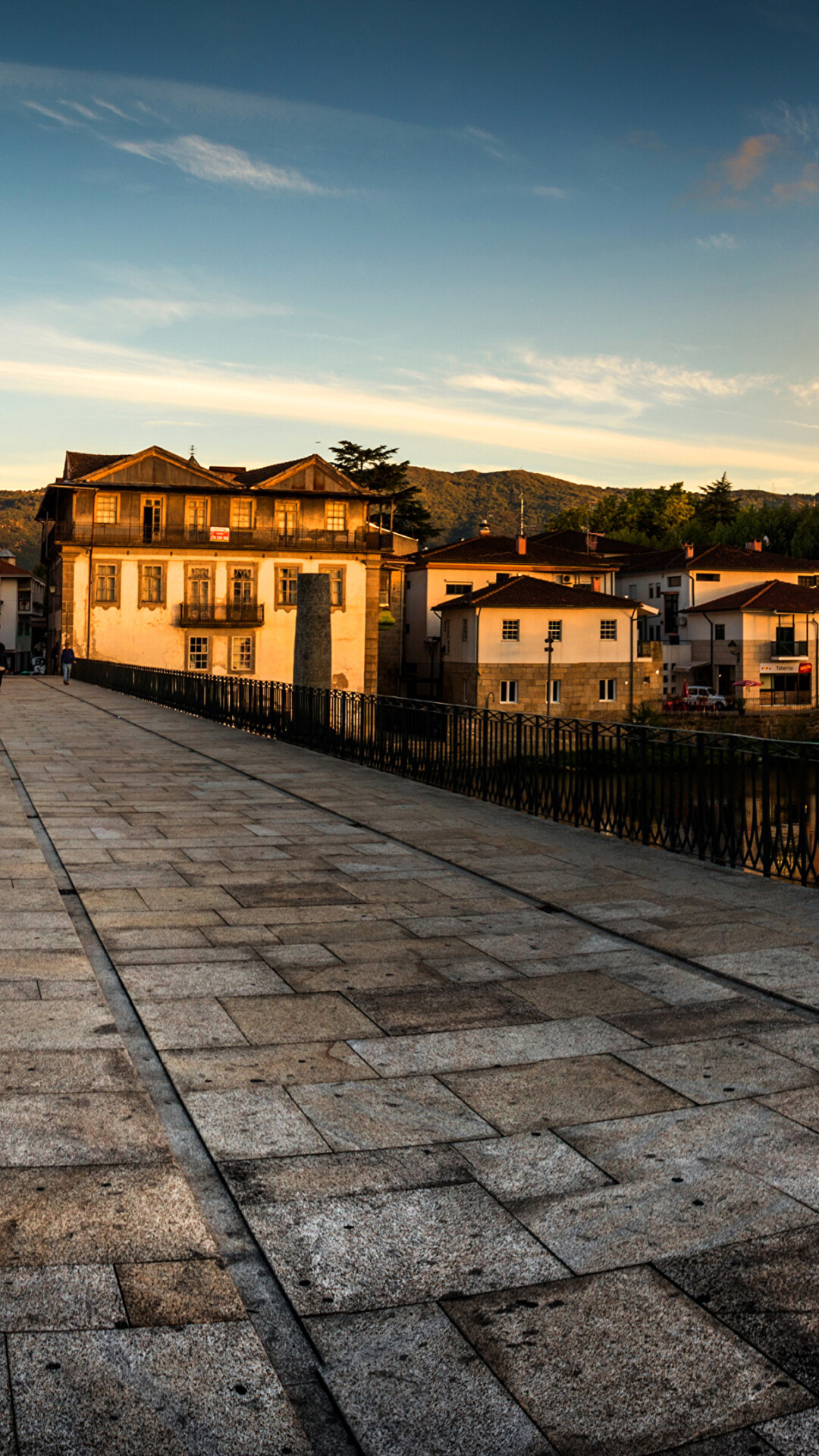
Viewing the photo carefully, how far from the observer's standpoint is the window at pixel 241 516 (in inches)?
2147

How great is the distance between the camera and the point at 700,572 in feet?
→ 206

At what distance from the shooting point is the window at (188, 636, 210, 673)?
5416 cm

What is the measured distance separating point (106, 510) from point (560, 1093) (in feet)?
168

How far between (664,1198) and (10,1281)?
185 centimetres

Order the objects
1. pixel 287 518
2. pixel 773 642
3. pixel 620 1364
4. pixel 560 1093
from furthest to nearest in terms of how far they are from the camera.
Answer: pixel 773 642 → pixel 287 518 → pixel 560 1093 → pixel 620 1364

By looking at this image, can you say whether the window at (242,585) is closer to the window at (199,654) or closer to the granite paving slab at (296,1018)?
the window at (199,654)

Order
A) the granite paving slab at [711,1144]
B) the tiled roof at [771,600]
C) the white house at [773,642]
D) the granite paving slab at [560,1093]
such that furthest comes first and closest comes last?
the white house at [773,642]
the tiled roof at [771,600]
the granite paving slab at [560,1093]
the granite paving slab at [711,1144]

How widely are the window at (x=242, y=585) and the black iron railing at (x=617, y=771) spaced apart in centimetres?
3652

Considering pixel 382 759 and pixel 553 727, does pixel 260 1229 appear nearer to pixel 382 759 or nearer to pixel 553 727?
pixel 553 727

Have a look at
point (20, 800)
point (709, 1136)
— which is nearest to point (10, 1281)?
point (709, 1136)

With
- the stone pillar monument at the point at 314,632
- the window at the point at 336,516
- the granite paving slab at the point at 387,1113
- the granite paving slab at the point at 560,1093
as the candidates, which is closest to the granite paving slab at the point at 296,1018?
the granite paving slab at the point at 387,1113

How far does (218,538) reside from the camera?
2126 inches

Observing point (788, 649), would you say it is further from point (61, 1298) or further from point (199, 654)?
point (61, 1298)

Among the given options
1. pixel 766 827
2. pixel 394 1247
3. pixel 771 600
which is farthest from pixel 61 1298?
pixel 771 600
